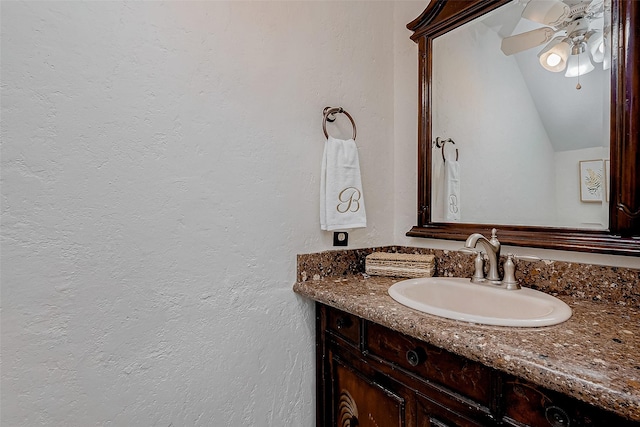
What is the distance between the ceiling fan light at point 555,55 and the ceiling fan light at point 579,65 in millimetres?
18

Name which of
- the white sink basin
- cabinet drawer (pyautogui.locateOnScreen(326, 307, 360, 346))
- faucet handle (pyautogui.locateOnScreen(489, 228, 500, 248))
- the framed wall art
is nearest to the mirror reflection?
the framed wall art

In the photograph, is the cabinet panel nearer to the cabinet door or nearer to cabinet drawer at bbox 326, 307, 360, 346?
the cabinet door

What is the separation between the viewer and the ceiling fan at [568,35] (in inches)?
37.5

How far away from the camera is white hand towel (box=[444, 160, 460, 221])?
132 cm

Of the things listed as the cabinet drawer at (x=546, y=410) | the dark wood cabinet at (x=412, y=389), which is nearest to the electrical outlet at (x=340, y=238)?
the dark wood cabinet at (x=412, y=389)

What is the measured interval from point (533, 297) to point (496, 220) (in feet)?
1.03

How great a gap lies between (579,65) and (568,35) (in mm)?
103

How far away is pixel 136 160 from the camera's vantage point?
0.94m

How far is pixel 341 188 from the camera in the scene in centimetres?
129

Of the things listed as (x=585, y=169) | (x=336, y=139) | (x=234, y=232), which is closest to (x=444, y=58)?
(x=336, y=139)

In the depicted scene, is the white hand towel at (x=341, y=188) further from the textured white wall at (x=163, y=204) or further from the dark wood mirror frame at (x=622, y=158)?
the dark wood mirror frame at (x=622, y=158)

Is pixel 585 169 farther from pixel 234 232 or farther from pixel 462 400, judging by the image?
pixel 234 232

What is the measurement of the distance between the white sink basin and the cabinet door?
283mm

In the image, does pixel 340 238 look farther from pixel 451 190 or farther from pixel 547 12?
pixel 547 12
